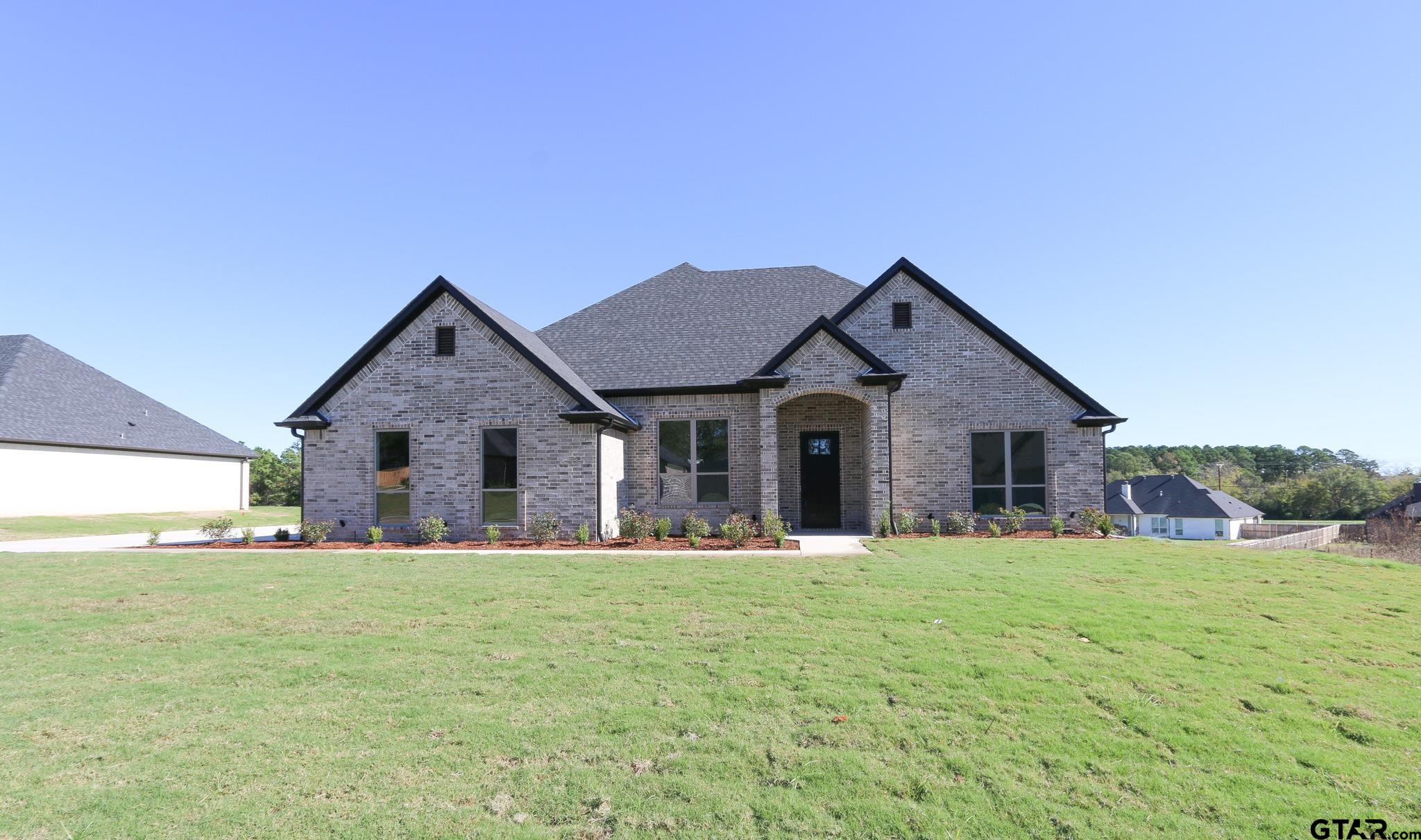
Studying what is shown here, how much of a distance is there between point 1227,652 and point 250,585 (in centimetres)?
1228

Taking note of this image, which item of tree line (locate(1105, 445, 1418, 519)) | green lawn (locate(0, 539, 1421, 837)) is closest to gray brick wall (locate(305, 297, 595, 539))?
green lawn (locate(0, 539, 1421, 837))

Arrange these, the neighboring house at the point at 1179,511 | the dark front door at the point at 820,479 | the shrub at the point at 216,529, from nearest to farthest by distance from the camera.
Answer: the shrub at the point at 216,529 < the dark front door at the point at 820,479 < the neighboring house at the point at 1179,511

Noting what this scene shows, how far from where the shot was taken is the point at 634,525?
635 inches

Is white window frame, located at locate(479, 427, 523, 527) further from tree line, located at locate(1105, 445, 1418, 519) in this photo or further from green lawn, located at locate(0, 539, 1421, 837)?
tree line, located at locate(1105, 445, 1418, 519)

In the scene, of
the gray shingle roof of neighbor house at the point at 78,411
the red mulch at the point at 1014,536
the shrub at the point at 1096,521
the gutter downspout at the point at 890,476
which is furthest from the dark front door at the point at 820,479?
the gray shingle roof of neighbor house at the point at 78,411

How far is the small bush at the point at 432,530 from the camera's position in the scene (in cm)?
1580

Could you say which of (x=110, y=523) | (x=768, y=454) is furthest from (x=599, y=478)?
(x=110, y=523)

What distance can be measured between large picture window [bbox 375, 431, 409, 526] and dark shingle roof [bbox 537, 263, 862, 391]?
5.25 m

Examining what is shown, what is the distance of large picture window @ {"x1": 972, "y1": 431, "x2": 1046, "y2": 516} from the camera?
57.4 feet

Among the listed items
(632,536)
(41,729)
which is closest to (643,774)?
(41,729)

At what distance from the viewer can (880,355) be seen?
1811 centimetres

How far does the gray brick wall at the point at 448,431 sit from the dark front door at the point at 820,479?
6.00 meters

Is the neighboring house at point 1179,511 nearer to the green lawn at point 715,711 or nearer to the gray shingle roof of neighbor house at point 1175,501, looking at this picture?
the gray shingle roof of neighbor house at point 1175,501

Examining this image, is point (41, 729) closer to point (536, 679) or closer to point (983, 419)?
point (536, 679)
